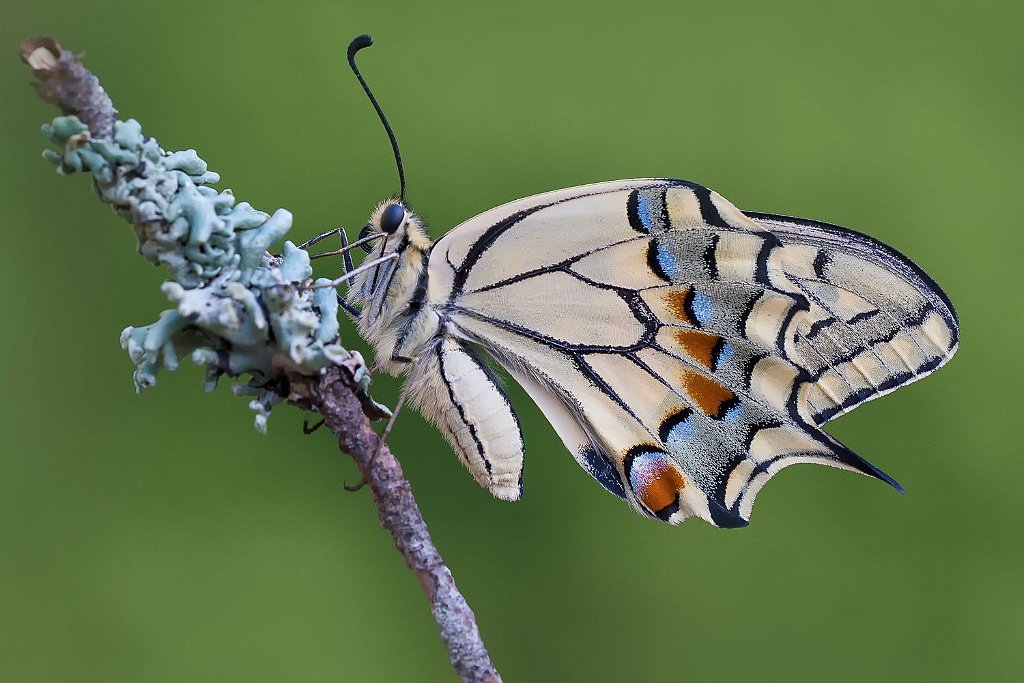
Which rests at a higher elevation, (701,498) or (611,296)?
(611,296)

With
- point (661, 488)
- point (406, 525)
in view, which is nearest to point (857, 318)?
point (661, 488)

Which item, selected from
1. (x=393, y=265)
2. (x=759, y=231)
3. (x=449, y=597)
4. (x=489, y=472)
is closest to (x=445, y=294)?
(x=393, y=265)

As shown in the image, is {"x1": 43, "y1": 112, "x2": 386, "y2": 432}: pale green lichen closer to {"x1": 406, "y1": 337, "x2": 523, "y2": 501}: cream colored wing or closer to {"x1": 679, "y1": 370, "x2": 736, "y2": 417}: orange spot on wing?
{"x1": 406, "y1": 337, "x2": 523, "y2": 501}: cream colored wing

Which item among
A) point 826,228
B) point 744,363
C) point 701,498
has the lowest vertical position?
point 701,498

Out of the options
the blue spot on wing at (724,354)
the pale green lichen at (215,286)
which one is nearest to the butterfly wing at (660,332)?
the blue spot on wing at (724,354)

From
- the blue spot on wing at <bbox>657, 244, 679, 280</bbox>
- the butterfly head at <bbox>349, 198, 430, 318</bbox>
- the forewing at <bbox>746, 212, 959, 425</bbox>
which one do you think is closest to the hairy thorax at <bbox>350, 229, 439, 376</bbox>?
the butterfly head at <bbox>349, 198, 430, 318</bbox>

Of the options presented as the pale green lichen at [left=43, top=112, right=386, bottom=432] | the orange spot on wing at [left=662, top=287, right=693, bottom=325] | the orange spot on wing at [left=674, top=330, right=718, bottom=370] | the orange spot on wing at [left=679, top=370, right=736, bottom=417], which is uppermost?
the pale green lichen at [left=43, top=112, right=386, bottom=432]

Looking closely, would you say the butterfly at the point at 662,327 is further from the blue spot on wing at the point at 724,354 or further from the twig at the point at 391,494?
the twig at the point at 391,494

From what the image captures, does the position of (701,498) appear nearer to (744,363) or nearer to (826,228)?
(744,363)
